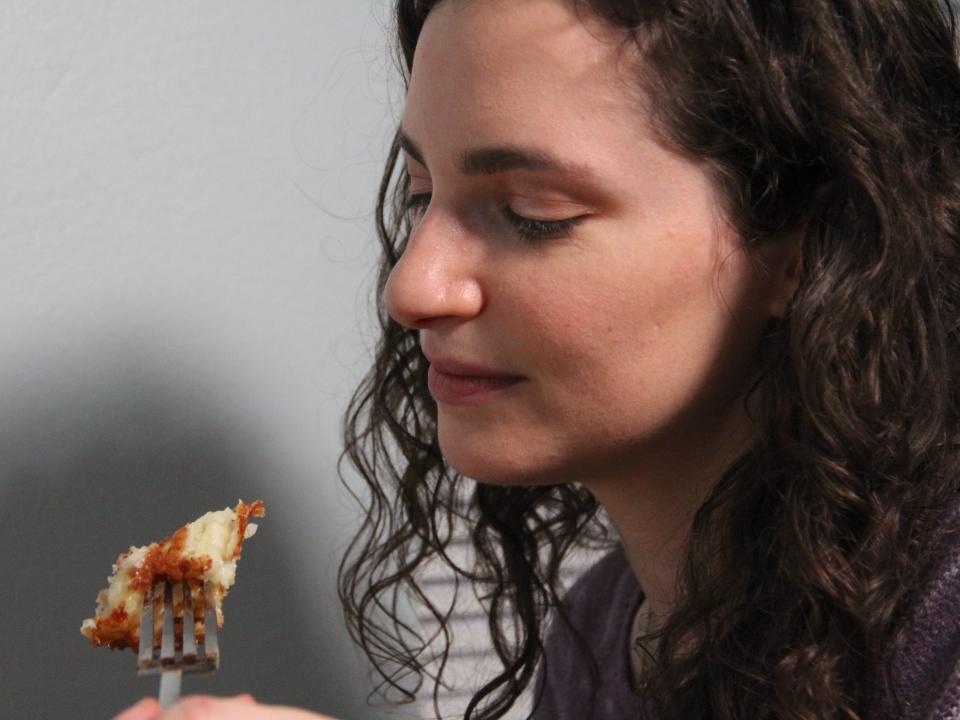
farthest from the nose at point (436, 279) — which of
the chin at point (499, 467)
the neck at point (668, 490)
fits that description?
the neck at point (668, 490)

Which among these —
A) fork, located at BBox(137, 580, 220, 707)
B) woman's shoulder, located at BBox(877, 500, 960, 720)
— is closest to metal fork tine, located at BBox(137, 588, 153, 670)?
fork, located at BBox(137, 580, 220, 707)

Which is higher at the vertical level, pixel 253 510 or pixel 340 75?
pixel 340 75

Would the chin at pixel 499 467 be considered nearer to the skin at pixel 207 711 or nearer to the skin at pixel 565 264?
the skin at pixel 565 264

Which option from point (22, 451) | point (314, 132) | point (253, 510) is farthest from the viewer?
point (314, 132)

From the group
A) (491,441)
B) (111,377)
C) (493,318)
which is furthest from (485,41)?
(111,377)

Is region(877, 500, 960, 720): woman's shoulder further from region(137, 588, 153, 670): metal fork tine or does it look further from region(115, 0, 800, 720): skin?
region(137, 588, 153, 670): metal fork tine

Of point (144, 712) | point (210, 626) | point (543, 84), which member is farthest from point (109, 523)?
point (543, 84)

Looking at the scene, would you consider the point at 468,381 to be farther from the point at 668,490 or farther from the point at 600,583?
the point at 600,583

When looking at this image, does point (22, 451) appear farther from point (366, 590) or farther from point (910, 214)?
point (910, 214)

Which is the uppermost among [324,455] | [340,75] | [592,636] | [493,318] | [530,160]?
[340,75]
